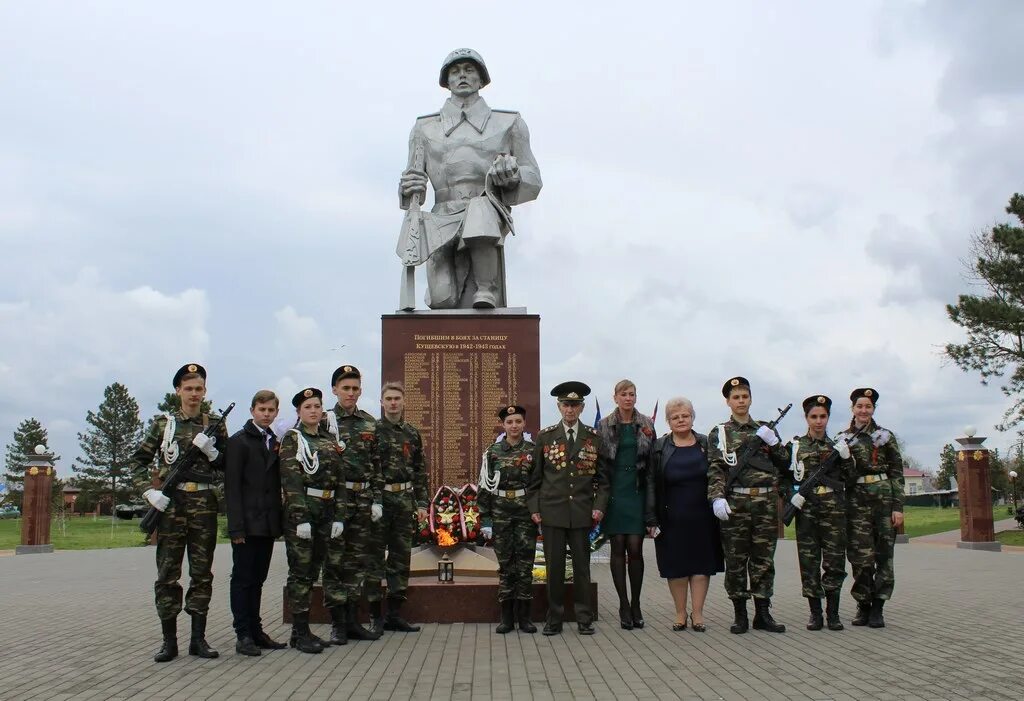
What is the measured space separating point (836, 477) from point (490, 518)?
246 centimetres

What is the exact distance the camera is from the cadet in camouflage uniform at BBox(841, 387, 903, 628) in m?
A: 6.16

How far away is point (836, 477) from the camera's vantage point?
618cm

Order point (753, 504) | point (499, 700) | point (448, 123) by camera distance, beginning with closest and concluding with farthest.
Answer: point (499, 700)
point (753, 504)
point (448, 123)

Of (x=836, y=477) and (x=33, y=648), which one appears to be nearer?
(x=33, y=648)

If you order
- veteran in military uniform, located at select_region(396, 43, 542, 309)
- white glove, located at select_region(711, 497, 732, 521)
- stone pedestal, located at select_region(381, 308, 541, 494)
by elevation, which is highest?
veteran in military uniform, located at select_region(396, 43, 542, 309)

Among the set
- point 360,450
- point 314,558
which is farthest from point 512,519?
point 314,558

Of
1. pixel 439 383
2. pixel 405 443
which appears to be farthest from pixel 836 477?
pixel 439 383

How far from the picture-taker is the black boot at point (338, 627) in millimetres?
5668

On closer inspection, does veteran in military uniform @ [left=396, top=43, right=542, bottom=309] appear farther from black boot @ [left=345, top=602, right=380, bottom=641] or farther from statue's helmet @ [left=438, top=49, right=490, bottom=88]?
black boot @ [left=345, top=602, right=380, bottom=641]

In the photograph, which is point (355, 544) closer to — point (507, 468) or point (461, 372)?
point (507, 468)

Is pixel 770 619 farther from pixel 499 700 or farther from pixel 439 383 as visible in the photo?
pixel 439 383

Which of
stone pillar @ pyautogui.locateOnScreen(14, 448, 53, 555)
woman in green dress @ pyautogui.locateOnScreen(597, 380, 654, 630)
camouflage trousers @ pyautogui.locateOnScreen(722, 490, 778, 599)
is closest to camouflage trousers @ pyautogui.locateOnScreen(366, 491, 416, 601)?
woman in green dress @ pyautogui.locateOnScreen(597, 380, 654, 630)

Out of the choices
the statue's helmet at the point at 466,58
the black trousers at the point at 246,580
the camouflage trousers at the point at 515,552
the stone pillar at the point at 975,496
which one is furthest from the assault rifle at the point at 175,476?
the stone pillar at the point at 975,496

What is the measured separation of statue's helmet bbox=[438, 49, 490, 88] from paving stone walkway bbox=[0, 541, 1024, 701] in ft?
18.2
